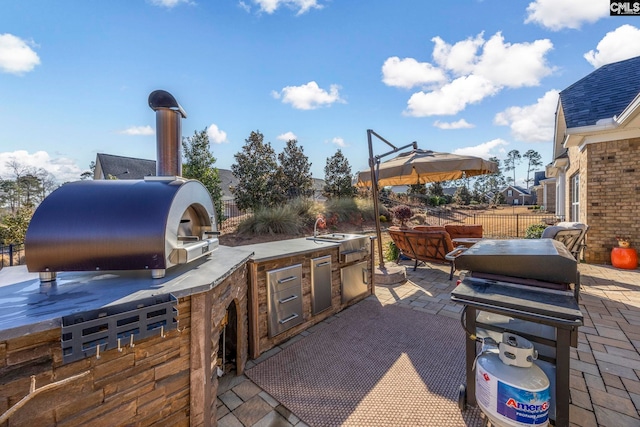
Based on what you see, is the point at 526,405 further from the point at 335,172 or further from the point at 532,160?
the point at 532,160

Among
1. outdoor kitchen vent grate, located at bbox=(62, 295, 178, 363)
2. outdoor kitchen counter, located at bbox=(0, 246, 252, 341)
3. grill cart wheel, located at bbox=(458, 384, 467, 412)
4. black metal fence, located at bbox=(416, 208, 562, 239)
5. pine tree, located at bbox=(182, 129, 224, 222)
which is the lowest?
grill cart wheel, located at bbox=(458, 384, 467, 412)

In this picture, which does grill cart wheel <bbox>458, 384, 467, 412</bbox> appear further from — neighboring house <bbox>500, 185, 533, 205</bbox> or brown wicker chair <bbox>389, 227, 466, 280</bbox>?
neighboring house <bbox>500, 185, 533, 205</bbox>

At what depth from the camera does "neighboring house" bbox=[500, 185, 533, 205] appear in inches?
1693

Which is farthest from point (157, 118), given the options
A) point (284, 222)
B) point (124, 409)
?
point (284, 222)

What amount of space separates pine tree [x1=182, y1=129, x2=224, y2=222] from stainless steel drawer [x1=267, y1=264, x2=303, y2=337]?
8.70 metres

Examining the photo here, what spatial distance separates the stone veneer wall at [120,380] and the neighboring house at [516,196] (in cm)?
5059

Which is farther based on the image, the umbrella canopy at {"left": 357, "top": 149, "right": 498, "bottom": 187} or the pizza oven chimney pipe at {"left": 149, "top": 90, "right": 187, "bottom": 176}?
the umbrella canopy at {"left": 357, "top": 149, "right": 498, "bottom": 187}

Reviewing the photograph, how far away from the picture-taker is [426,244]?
5262 mm

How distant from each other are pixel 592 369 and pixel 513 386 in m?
1.74

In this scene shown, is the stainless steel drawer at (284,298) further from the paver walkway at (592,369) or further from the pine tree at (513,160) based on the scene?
the pine tree at (513,160)

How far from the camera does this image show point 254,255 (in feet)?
8.88

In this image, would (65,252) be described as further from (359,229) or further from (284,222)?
(359,229)

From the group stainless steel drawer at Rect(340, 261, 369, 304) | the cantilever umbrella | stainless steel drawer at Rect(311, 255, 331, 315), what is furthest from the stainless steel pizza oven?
the cantilever umbrella

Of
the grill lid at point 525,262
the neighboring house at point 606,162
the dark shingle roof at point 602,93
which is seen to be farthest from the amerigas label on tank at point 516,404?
the dark shingle roof at point 602,93
